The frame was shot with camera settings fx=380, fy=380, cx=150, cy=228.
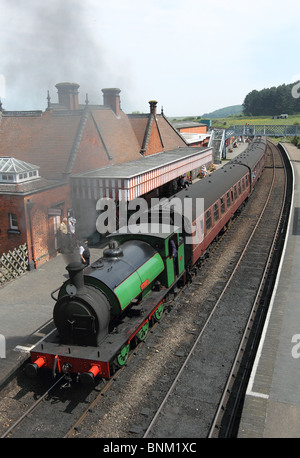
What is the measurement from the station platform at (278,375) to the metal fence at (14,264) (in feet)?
29.5

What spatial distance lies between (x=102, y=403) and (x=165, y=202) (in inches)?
292

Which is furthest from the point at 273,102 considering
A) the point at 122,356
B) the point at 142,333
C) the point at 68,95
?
the point at 122,356

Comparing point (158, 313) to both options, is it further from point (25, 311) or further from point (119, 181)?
point (119, 181)

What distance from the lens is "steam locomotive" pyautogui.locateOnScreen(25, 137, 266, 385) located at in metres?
7.86

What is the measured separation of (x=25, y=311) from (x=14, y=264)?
3.47m

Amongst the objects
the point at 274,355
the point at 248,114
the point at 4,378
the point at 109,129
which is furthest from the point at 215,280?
the point at 248,114

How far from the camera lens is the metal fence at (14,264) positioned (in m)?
13.5

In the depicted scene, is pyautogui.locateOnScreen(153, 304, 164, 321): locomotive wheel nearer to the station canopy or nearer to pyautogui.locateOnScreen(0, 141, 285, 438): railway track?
pyautogui.locateOnScreen(0, 141, 285, 438): railway track

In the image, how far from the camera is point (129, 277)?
29.0 ft

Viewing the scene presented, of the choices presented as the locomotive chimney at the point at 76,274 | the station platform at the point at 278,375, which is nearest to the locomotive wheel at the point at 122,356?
the locomotive chimney at the point at 76,274

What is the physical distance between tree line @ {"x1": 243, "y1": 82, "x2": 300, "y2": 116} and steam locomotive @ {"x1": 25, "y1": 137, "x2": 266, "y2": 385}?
143 meters

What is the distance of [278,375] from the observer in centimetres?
799

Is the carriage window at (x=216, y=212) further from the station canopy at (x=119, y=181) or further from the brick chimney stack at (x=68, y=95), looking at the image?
the brick chimney stack at (x=68, y=95)
